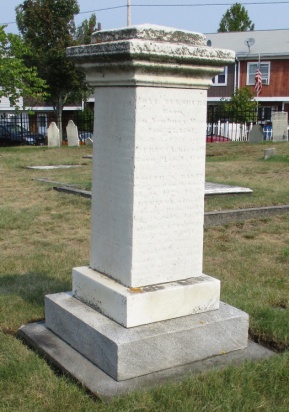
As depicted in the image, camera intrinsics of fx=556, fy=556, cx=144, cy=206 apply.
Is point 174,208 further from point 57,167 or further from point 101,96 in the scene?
point 57,167

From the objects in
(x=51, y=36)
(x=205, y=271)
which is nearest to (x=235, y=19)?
(x=51, y=36)

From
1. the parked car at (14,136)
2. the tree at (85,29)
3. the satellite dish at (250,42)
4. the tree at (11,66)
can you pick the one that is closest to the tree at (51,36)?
the tree at (85,29)

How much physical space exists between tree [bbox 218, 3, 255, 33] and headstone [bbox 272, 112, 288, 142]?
41671 mm

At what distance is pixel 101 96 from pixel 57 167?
34.6 feet

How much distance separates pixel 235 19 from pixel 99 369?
59.5m

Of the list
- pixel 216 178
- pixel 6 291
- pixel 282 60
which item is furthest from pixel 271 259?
pixel 282 60

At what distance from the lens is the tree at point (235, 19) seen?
2275 inches

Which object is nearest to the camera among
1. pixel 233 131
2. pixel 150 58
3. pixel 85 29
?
pixel 150 58

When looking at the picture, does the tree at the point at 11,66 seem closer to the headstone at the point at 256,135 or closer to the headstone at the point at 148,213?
the headstone at the point at 256,135

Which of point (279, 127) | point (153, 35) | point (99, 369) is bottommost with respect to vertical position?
point (99, 369)

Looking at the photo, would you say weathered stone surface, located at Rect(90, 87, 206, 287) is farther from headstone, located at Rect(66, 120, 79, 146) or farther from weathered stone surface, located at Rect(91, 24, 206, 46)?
headstone, located at Rect(66, 120, 79, 146)

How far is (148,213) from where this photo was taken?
308cm

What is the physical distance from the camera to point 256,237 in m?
6.45

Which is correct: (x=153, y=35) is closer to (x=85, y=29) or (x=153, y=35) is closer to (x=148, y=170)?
(x=148, y=170)
